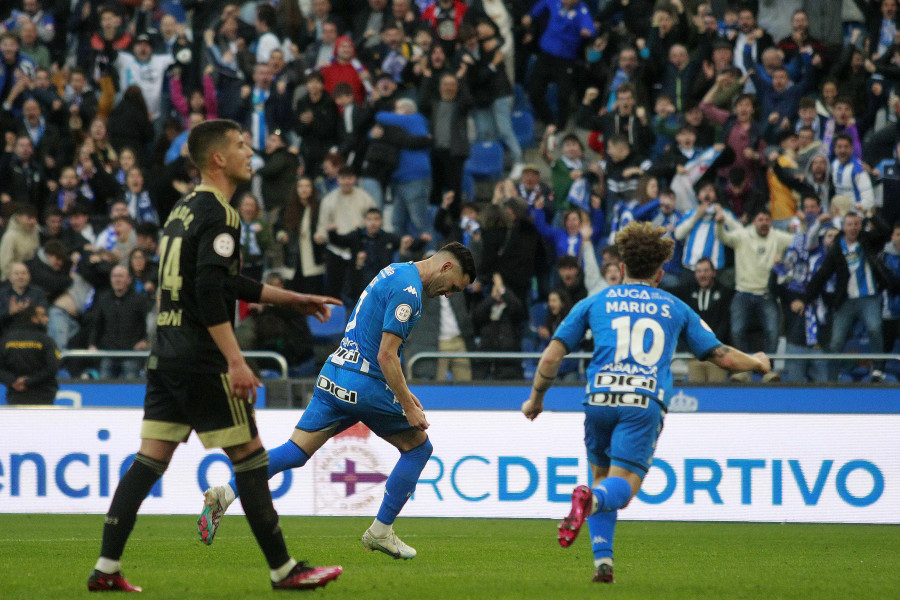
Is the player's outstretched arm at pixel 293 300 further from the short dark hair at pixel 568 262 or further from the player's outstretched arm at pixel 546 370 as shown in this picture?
the short dark hair at pixel 568 262

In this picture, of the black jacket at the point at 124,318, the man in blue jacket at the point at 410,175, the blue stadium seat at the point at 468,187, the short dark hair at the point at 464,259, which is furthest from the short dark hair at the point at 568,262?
the short dark hair at the point at 464,259

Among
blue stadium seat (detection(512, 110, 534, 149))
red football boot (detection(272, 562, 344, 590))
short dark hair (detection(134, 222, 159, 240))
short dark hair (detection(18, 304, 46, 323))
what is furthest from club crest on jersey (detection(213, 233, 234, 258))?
blue stadium seat (detection(512, 110, 534, 149))

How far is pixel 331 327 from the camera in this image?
52.0 feet

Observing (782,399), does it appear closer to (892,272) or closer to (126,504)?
(892,272)

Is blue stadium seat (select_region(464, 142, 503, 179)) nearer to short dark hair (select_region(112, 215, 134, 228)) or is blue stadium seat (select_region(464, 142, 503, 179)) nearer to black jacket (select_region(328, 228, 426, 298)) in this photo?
black jacket (select_region(328, 228, 426, 298))

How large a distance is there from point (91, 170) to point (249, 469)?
12426mm

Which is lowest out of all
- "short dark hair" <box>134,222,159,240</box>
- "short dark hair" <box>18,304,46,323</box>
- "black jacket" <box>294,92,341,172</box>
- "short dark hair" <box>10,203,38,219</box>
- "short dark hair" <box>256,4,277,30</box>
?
"short dark hair" <box>18,304,46,323</box>

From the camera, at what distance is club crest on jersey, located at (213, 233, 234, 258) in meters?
5.78

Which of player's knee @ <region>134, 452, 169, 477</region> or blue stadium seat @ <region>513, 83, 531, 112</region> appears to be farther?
blue stadium seat @ <region>513, 83, 531, 112</region>

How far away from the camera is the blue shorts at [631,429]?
6.57 meters

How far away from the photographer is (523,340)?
619 inches

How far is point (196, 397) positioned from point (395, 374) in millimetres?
1719

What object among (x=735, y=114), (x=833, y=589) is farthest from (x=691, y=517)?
(x=735, y=114)

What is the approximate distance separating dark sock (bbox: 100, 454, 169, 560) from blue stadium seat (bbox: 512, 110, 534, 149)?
1299 centimetres
